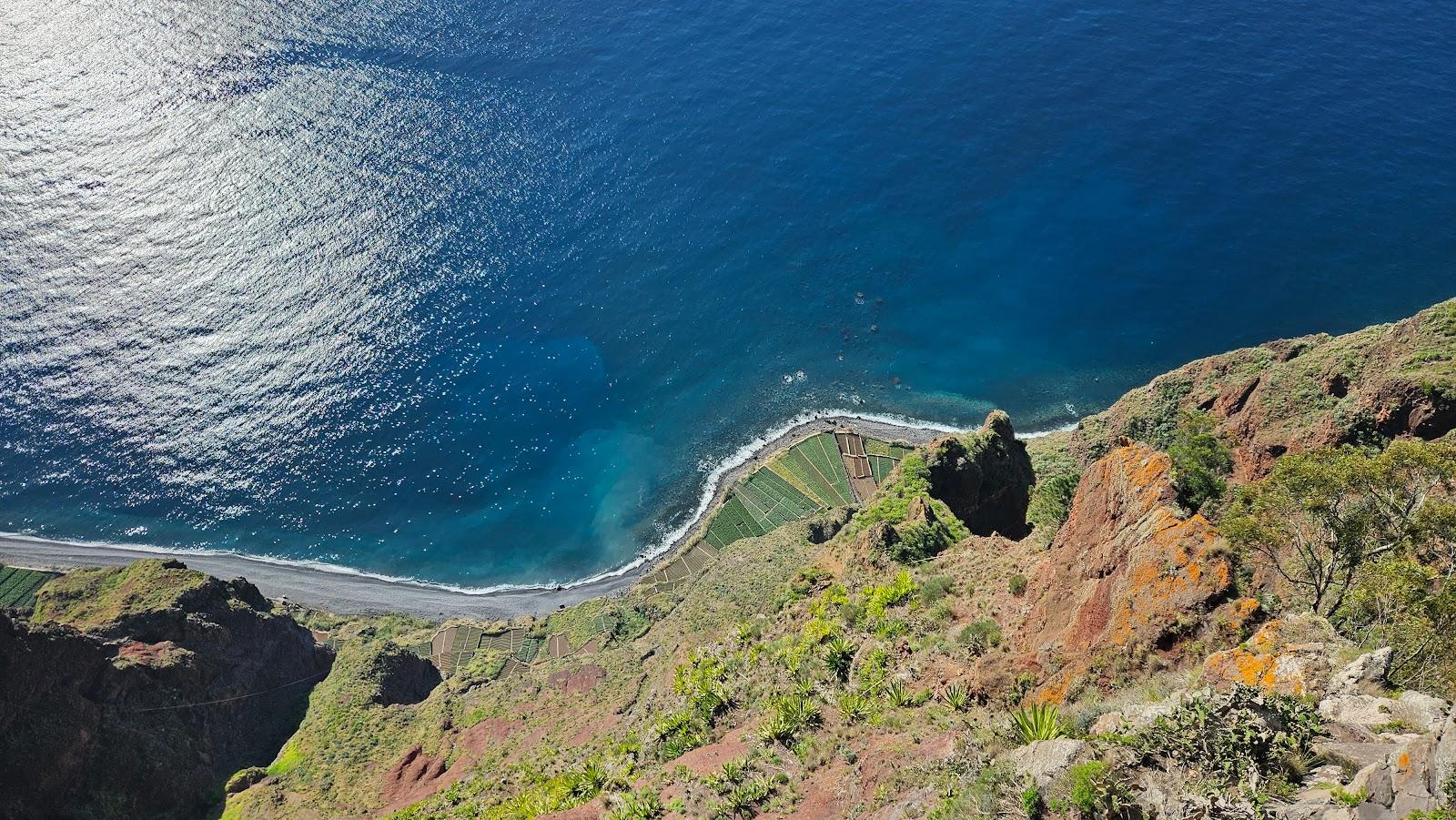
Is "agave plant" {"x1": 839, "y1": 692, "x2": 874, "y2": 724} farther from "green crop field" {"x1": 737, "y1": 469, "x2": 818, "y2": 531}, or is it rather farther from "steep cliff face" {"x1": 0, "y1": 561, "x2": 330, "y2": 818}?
"green crop field" {"x1": 737, "y1": 469, "x2": 818, "y2": 531}

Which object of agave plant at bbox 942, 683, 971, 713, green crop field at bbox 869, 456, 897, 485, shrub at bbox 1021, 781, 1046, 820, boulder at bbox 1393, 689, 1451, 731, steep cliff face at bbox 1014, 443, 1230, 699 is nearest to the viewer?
boulder at bbox 1393, 689, 1451, 731

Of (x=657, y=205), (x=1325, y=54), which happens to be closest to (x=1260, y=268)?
(x=1325, y=54)

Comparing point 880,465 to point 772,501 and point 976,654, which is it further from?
point 976,654

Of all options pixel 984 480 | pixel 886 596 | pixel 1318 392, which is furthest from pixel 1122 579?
pixel 984 480

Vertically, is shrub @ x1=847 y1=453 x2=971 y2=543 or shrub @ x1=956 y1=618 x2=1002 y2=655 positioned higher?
shrub @ x1=956 y1=618 x2=1002 y2=655

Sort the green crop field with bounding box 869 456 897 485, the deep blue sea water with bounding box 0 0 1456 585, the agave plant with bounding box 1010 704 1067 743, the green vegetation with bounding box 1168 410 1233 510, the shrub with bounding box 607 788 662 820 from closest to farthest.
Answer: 1. the agave plant with bounding box 1010 704 1067 743
2. the shrub with bounding box 607 788 662 820
3. the green vegetation with bounding box 1168 410 1233 510
4. the green crop field with bounding box 869 456 897 485
5. the deep blue sea water with bounding box 0 0 1456 585

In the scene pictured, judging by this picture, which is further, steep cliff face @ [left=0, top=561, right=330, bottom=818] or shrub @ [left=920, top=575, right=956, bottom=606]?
steep cliff face @ [left=0, top=561, right=330, bottom=818]

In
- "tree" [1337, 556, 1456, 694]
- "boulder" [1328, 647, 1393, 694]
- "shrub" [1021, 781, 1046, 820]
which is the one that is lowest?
"shrub" [1021, 781, 1046, 820]

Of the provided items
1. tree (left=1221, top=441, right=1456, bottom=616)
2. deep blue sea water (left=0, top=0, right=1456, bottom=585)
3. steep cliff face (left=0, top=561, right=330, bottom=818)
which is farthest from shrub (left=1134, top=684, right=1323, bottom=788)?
deep blue sea water (left=0, top=0, right=1456, bottom=585)
